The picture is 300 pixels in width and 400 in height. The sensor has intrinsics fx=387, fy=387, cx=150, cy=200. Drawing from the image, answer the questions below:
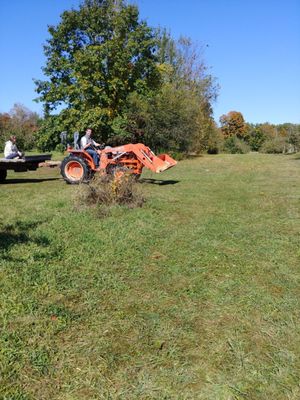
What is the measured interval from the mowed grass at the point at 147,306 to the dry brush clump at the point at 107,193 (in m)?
0.37

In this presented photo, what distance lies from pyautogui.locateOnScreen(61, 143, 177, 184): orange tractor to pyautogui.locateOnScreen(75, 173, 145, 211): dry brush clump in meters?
2.64

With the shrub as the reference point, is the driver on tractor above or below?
below

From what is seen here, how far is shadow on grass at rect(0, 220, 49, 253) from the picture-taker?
519 centimetres

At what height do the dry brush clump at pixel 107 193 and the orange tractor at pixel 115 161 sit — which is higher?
the orange tractor at pixel 115 161

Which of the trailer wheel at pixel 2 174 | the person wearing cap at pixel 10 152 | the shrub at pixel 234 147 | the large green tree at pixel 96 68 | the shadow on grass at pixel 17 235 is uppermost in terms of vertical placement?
the large green tree at pixel 96 68

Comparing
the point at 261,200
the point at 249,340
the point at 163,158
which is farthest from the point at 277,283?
the point at 163,158

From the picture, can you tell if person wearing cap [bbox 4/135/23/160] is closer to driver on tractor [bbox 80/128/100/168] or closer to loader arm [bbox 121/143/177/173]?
driver on tractor [bbox 80/128/100/168]

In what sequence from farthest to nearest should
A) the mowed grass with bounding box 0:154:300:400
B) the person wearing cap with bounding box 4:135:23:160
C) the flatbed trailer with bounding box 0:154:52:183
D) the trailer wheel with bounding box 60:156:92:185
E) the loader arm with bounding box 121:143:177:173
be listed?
the person wearing cap with bounding box 4:135:23:160 < the flatbed trailer with bounding box 0:154:52:183 < the trailer wheel with bounding box 60:156:92:185 < the loader arm with bounding box 121:143:177:173 < the mowed grass with bounding box 0:154:300:400

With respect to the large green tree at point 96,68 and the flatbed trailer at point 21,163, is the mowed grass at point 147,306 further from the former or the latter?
the large green tree at point 96,68

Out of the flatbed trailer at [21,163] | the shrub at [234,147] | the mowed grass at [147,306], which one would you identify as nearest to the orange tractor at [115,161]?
the flatbed trailer at [21,163]

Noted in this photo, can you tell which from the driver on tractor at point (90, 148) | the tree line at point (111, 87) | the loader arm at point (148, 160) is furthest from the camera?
the tree line at point (111, 87)

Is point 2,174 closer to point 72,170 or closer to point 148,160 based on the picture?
point 72,170

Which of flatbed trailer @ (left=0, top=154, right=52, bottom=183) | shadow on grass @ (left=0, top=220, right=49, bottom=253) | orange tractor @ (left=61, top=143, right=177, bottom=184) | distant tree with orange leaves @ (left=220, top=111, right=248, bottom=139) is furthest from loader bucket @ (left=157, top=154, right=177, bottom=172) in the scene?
distant tree with orange leaves @ (left=220, top=111, right=248, bottom=139)

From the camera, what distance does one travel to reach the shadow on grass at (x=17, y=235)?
5.19 meters
